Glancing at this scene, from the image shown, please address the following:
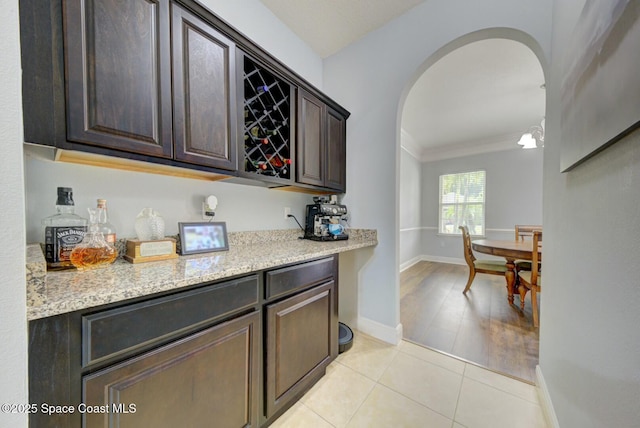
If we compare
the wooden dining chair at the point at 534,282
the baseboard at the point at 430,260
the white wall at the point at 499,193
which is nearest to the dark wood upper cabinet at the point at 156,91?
the wooden dining chair at the point at 534,282

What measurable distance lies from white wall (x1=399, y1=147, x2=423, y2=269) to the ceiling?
464 mm

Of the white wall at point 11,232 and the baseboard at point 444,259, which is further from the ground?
the white wall at point 11,232

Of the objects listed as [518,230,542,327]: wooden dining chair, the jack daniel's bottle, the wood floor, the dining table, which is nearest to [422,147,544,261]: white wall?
the wood floor

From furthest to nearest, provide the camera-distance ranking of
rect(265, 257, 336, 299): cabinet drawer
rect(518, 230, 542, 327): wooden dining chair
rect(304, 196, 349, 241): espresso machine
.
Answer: rect(518, 230, 542, 327): wooden dining chair → rect(304, 196, 349, 241): espresso machine → rect(265, 257, 336, 299): cabinet drawer

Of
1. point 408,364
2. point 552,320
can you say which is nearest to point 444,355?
point 408,364

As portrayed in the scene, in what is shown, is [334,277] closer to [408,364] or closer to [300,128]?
[408,364]

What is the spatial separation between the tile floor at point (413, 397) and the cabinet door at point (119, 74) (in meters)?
1.64

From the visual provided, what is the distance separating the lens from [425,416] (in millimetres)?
1229

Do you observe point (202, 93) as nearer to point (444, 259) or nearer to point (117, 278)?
point (117, 278)

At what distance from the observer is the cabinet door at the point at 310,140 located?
67.1 inches

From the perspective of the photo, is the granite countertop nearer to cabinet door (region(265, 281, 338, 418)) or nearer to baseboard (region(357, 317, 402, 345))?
cabinet door (region(265, 281, 338, 418))

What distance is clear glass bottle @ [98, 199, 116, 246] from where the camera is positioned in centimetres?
100

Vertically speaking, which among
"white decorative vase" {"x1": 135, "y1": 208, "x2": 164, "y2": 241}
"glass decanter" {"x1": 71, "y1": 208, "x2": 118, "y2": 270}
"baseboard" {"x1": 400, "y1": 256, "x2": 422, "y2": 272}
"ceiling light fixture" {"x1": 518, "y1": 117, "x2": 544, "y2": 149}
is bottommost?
"baseboard" {"x1": 400, "y1": 256, "x2": 422, "y2": 272}

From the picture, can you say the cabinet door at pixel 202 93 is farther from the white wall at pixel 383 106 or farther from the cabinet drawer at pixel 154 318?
the white wall at pixel 383 106
